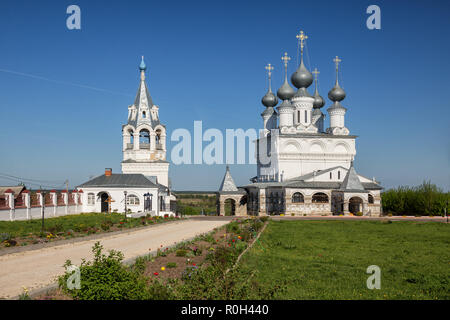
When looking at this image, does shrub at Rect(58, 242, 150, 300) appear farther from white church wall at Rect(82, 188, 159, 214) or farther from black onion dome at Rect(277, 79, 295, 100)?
black onion dome at Rect(277, 79, 295, 100)

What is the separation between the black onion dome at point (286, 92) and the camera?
4528 cm

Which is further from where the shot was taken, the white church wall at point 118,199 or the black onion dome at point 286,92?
the black onion dome at point 286,92

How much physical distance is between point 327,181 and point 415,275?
96.3ft

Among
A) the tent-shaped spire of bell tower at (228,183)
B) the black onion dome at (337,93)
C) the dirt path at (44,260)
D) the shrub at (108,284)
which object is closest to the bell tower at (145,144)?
the tent-shaped spire of bell tower at (228,183)

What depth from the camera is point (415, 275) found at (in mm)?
9633

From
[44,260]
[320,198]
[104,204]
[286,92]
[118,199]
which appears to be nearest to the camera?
[44,260]

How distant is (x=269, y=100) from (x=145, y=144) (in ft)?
47.7

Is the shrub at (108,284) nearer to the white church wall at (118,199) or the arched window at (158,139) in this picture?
the white church wall at (118,199)

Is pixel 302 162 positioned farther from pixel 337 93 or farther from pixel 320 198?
pixel 337 93

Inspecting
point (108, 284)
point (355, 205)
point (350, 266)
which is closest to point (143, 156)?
point (355, 205)

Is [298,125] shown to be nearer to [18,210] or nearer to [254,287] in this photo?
[18,210]

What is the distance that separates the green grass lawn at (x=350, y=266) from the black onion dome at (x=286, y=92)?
29926 mm

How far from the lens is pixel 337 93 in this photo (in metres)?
44.8
